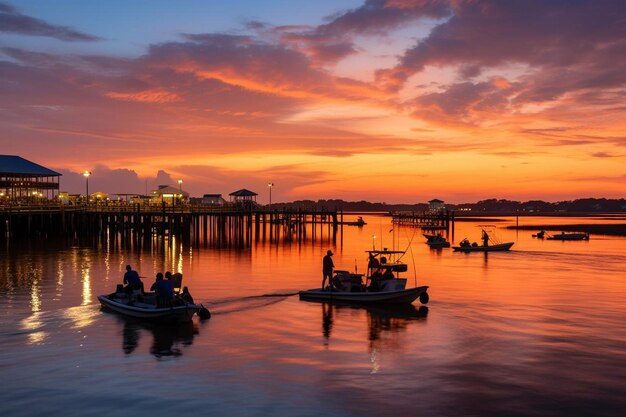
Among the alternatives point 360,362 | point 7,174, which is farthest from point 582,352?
point 7,174

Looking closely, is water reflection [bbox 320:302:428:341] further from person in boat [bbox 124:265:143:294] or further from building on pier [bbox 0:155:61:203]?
building on pier [bbox 0:155:61:203]

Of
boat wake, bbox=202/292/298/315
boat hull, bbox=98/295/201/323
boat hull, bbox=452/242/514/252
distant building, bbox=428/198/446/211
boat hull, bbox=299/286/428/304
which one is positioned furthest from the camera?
distant building, bbox=428/198/446/211

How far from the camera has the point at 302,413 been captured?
14047mm

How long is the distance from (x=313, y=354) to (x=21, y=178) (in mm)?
90872

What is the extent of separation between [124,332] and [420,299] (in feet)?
49.1

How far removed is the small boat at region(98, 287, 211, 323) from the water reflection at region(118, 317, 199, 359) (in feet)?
1.00

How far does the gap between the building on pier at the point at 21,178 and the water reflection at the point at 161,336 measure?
6420 centimetres

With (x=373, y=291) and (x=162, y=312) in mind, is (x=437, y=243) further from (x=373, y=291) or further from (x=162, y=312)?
(x=162, y=312)

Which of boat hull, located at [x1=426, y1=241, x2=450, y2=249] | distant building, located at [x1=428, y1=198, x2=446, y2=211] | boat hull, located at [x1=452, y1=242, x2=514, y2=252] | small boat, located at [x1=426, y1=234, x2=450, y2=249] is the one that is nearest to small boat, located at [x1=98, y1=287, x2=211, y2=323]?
boat hull, located at [x1=452, y1=242, x2=514, y2=252]

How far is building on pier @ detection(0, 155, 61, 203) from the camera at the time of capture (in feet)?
284

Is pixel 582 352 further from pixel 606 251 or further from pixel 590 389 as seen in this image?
pixel 606 251

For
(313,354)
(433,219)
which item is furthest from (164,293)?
(433,219)

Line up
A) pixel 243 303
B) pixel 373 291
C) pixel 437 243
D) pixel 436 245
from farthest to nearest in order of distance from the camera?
1. pixel 437 243
2. pixel 436 245
3. pixel 243 303
4. pixel 373 291

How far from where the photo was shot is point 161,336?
22.1 m
